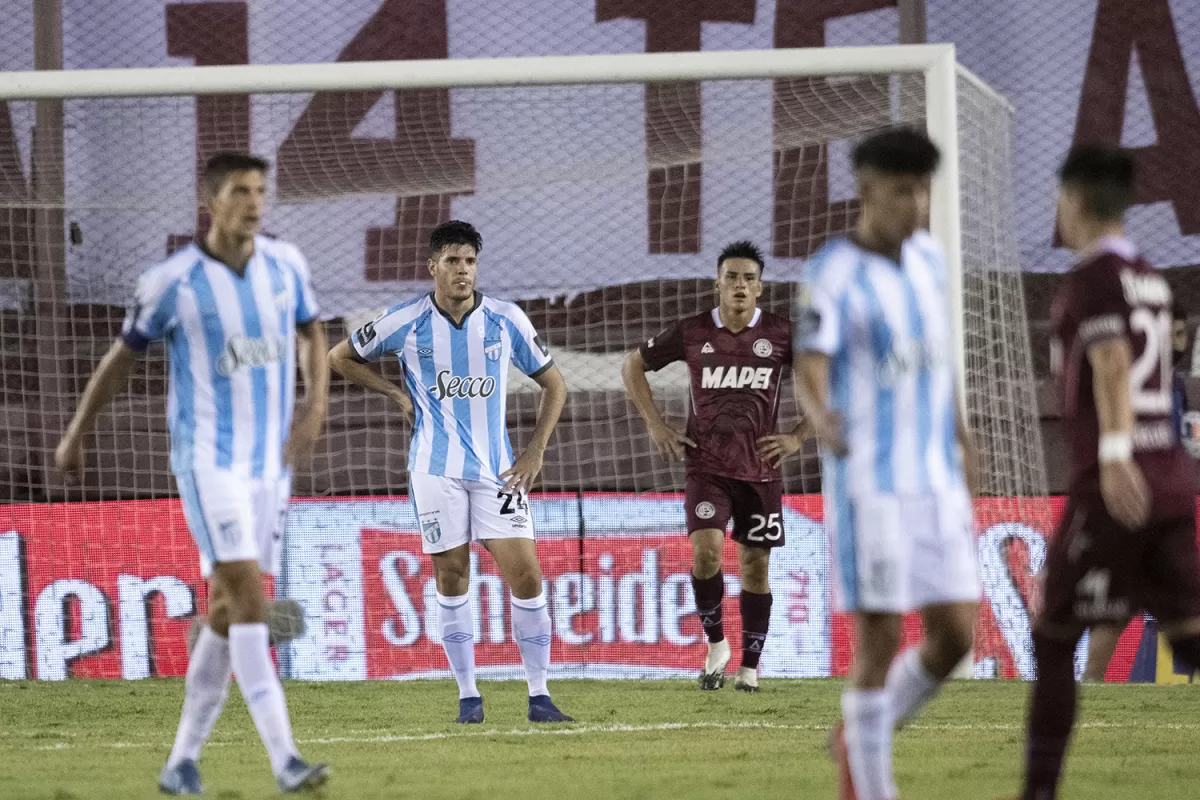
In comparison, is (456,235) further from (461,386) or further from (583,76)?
(583,76)

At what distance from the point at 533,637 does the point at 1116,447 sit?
377 centimetres

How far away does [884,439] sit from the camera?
3961 millimetres

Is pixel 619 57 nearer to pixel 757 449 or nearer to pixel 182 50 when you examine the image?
pixel 757 449

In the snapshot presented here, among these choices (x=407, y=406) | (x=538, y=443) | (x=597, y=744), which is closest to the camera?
(x=597, y=744)

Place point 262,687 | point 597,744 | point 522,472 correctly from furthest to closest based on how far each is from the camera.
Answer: point 522,472, point 597,744, point 262,687

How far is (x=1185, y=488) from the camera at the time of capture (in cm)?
434

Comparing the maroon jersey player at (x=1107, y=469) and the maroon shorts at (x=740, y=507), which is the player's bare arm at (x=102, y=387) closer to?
the maroon jersey player at (x=1107, y=469)

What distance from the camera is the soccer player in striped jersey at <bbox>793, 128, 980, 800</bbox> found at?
391cm

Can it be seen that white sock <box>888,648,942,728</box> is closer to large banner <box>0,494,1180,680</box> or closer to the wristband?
the wristband

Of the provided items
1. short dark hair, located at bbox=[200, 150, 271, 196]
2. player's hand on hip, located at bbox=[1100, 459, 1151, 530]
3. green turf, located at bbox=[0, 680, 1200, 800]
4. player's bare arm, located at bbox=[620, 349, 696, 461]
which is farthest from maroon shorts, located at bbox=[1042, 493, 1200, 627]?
player's bare arm, located at bbox=[620, 349, 696, 461]

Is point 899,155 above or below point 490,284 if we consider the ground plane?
below

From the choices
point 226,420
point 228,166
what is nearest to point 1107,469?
point 226,420

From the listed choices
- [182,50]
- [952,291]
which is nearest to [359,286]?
[182,50]

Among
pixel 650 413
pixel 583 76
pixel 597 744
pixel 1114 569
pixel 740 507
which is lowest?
pixel 597 744
